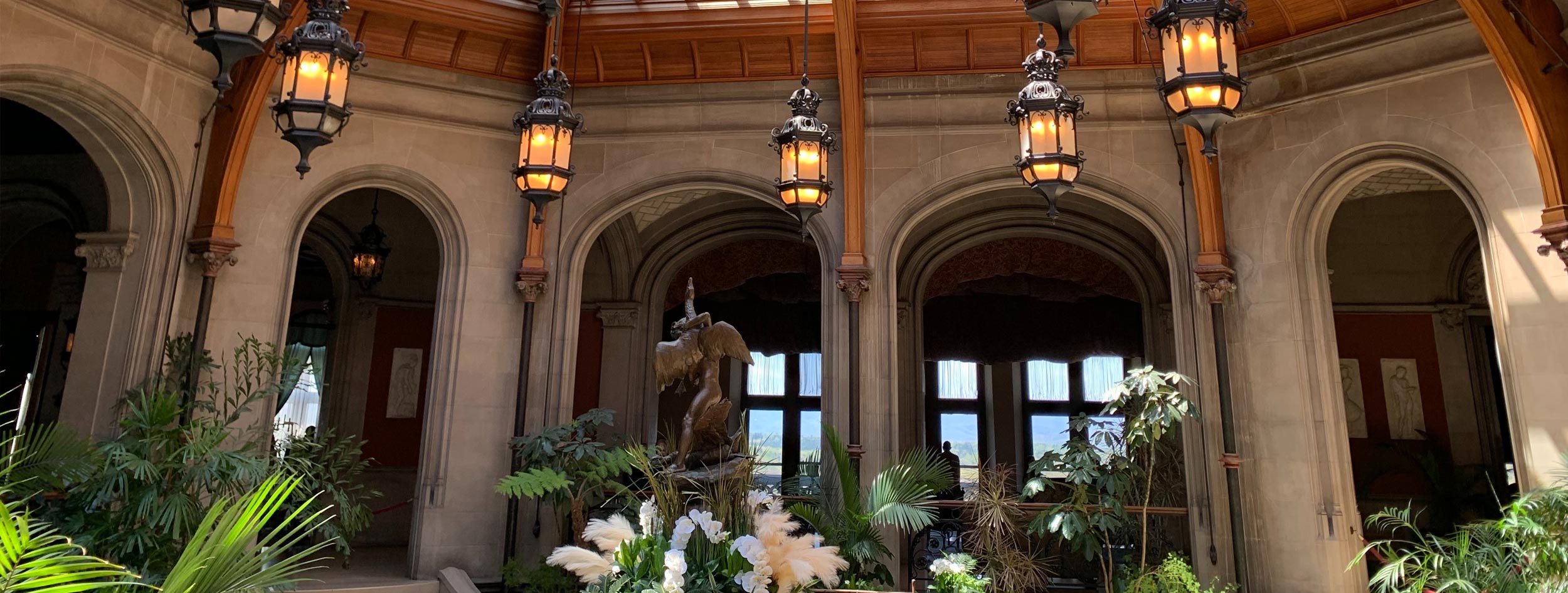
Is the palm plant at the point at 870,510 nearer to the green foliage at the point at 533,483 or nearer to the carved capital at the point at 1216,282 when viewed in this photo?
the green foliage at the point at 533,483

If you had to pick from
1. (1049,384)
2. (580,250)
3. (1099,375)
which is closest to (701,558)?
(580,250)

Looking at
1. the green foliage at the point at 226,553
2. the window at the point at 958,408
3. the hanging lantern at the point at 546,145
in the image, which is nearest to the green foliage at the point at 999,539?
the hanging lantern at the point at 546,145

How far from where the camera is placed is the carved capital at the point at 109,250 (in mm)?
7617

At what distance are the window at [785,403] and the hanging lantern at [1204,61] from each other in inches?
462

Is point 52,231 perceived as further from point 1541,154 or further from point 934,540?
point 1541,154

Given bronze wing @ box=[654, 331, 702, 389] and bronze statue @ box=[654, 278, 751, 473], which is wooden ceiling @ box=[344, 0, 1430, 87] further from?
bronze wing @ box=[654, 331, 702, 389]

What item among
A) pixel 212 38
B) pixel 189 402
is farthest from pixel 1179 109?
pixel 189 402

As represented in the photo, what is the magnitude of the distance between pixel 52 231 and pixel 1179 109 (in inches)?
524

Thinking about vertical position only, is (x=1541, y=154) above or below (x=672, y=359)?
above

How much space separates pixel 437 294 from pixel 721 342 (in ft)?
10.5

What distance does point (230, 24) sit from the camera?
4.14m

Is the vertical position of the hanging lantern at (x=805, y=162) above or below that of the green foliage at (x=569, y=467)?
above

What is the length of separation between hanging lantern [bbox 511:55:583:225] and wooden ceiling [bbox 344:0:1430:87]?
104 inches

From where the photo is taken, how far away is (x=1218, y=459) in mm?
7676
